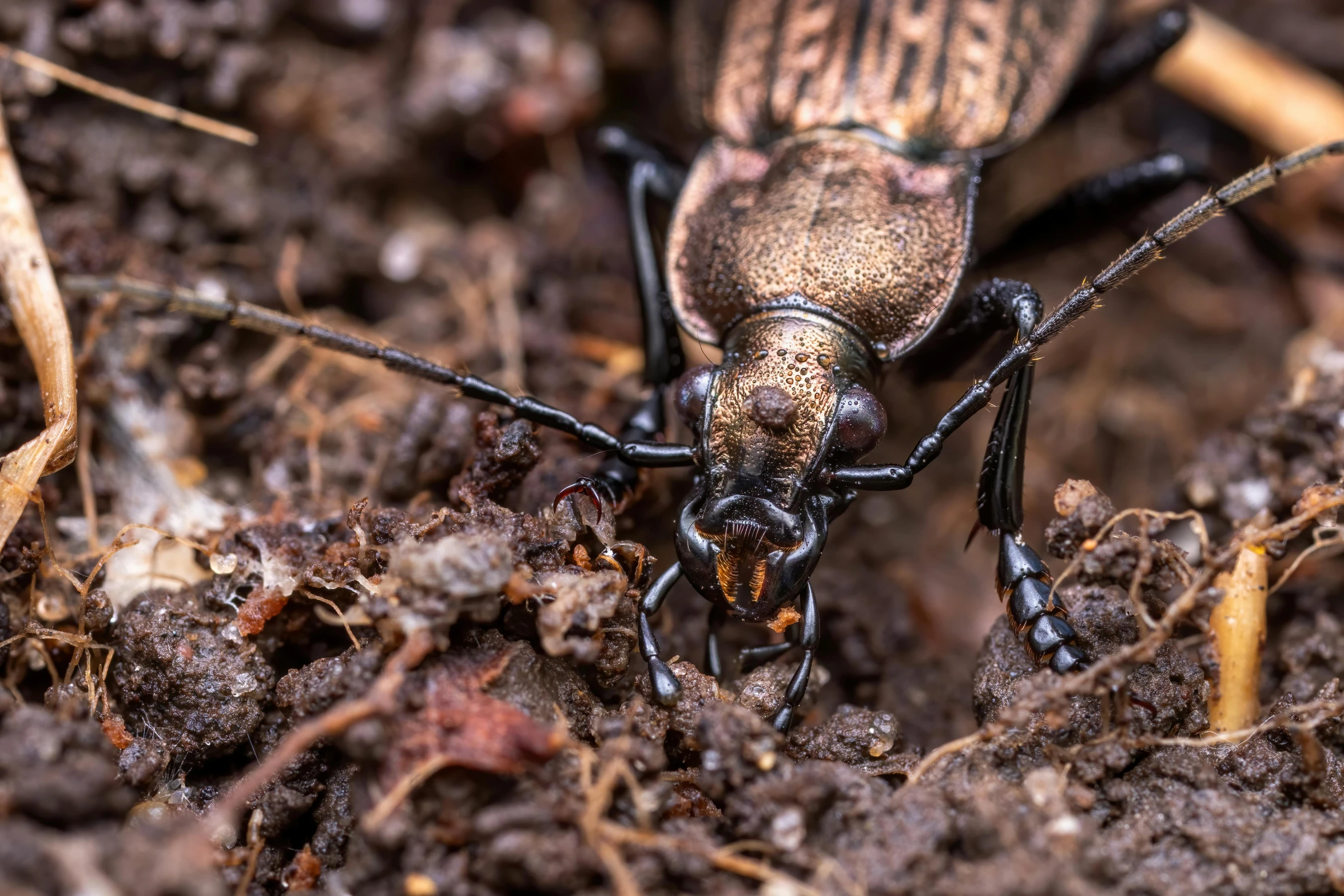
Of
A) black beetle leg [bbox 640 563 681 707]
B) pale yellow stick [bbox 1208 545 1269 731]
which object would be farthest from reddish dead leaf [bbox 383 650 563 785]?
pale yellow stick [bbox 1208 545 1269 731]

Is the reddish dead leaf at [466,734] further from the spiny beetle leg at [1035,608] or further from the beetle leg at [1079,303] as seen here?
the spiny beetle leg at [1035,608]

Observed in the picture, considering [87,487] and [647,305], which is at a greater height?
[647,305]

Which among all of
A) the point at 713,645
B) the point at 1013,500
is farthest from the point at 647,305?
the point at 1013,500

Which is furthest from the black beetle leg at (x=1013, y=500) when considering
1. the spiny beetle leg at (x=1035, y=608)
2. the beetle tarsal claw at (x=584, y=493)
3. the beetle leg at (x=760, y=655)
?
the beetle tarsal claw at (x=584, y=493)

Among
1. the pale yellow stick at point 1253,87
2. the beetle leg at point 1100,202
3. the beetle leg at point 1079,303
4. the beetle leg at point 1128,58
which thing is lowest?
the beetle leg at point 1079,303

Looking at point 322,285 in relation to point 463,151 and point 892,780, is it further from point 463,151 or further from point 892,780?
point 892,780

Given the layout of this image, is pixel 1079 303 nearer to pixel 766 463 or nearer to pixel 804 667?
pixel 766 463

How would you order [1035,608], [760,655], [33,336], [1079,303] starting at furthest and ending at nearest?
[33,336]
[760,655]
[1035,608]
[1079,303]
